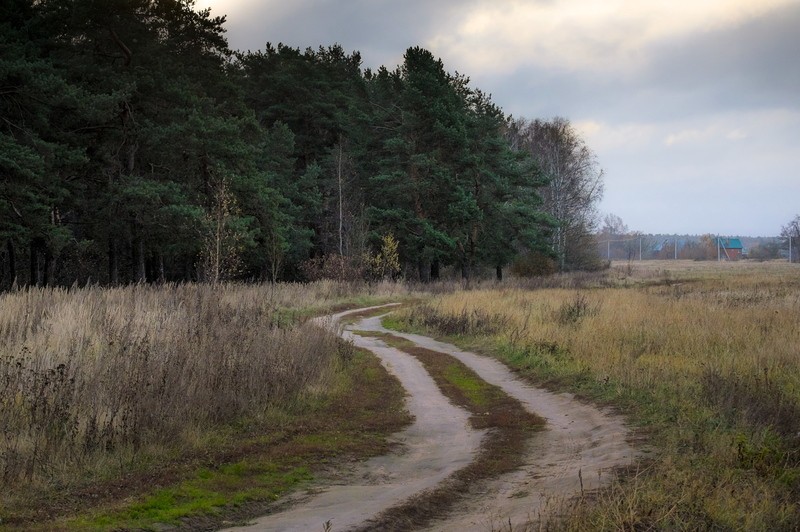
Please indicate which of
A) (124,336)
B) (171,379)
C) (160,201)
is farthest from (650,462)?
(160,201)

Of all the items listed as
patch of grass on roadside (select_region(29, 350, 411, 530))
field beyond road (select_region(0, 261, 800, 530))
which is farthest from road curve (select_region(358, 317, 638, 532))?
patch of grass on roadside (select_region(29, 350, 411, 530))

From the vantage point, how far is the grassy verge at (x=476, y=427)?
631 cm

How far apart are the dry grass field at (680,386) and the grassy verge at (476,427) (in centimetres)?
140

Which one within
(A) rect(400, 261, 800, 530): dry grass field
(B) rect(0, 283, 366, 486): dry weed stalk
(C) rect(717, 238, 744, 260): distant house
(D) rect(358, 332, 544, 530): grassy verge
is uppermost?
(C) rect(717, 238, 744, 260): distant house

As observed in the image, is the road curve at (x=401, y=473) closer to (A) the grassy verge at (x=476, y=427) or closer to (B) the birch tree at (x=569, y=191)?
(A) the grassy verge at (x=476, y=427)

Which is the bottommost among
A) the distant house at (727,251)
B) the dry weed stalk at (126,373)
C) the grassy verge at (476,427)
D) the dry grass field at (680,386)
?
the grassy verge at (476,427)

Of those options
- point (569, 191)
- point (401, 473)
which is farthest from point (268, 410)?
point (569, 191)

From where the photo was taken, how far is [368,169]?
52.8 metres

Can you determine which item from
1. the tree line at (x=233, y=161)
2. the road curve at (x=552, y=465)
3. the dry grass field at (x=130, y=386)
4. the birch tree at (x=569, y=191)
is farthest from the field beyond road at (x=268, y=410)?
the birch tree at (x=569, y=191)

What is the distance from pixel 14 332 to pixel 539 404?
9.23m

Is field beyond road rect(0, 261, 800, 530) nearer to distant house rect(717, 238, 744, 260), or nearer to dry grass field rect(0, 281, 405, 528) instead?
dry grass field rect(0, 281, 405, 528)

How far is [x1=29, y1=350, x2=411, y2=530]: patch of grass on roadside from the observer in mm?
6039

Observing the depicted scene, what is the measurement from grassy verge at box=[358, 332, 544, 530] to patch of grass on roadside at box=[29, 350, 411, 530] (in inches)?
52.1

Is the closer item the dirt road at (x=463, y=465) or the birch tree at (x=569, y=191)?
the dirt road at (x=463, y=465)
